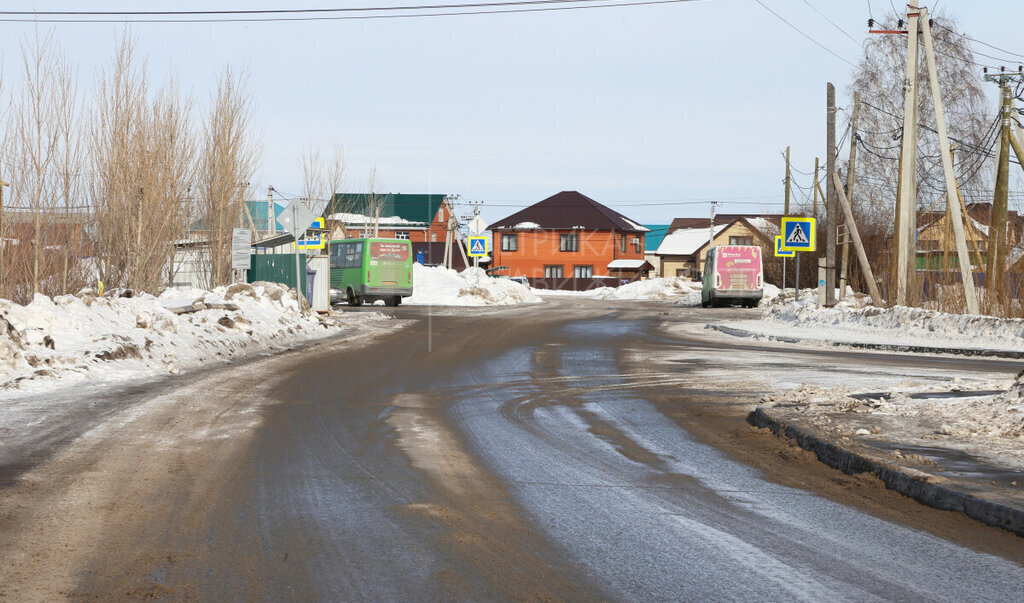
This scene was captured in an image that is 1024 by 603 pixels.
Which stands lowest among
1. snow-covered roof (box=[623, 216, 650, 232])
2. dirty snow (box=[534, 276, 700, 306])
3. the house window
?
dirty snow (box=[534, 276, 700, 306])

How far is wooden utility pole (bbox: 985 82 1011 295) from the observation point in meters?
24.5

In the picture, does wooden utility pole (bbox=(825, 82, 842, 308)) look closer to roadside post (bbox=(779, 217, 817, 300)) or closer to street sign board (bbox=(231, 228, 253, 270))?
roadside post (bbox=(779, 217, 817, 300))

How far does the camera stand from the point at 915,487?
6750 millimetres

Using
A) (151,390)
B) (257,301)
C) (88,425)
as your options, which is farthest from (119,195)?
(88,425)

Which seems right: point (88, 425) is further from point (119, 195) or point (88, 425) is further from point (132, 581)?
point (119, 195)

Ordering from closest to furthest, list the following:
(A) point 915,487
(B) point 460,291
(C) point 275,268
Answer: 1. (A) point 915,487
2. (C) point 275,268
3. (B) point 460,291

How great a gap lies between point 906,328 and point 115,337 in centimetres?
1846

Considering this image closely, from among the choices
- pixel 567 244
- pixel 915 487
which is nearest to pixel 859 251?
pixel 915 487

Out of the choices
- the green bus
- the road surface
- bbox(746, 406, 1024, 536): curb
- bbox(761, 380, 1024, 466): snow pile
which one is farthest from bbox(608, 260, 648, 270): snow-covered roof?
bbox(746, 406, 1024, 536): curb

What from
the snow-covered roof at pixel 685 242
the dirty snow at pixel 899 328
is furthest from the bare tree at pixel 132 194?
the snow-covered roof at pixel 685 242

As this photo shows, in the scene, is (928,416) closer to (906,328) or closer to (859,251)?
(906,328)

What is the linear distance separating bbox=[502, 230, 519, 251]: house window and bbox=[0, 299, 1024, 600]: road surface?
8097 cm

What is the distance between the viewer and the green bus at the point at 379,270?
145 feet

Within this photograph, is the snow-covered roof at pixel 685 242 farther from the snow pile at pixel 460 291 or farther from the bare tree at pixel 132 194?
the bare tree at pixel 132 194
